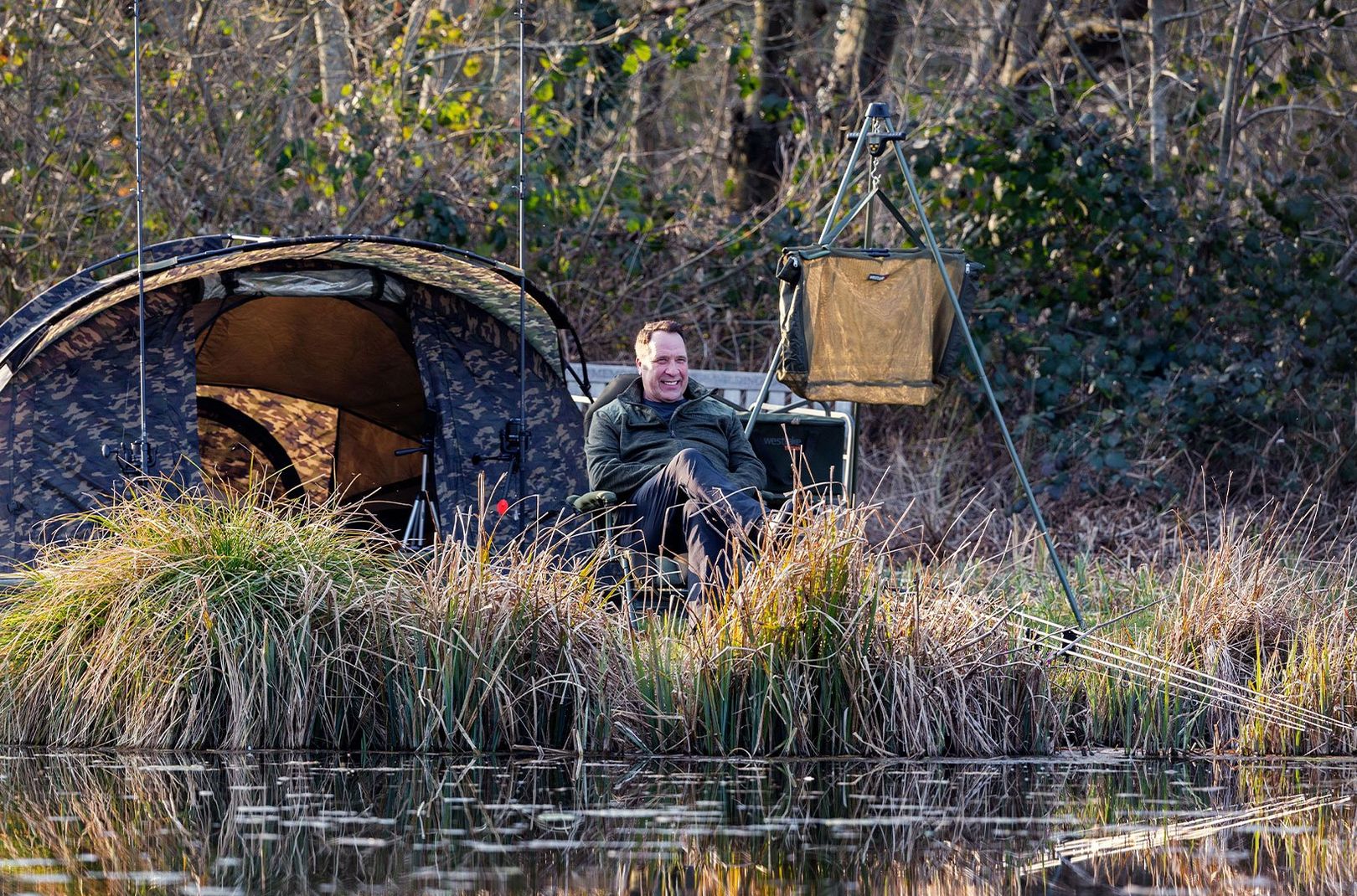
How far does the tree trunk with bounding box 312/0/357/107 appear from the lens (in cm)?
1227

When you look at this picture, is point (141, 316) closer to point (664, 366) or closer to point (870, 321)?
point (664, 366)

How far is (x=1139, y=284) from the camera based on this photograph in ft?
35.0

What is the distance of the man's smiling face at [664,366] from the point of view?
7246mm

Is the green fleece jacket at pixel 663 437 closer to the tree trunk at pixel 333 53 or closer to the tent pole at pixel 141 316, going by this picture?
the tent pole at pixel 141 316

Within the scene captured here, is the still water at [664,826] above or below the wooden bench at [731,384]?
below

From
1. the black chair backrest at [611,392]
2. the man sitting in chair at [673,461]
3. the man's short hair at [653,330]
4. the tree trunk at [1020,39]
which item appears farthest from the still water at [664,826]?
the tree trunk at [1020,39]

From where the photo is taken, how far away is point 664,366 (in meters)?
7.24

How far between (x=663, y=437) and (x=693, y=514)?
→ 2.79 ft

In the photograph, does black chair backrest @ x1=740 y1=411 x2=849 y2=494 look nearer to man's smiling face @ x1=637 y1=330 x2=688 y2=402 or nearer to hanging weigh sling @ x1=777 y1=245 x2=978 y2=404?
man's smiling face @ x1=637 y1=330 x2=688 y2=402

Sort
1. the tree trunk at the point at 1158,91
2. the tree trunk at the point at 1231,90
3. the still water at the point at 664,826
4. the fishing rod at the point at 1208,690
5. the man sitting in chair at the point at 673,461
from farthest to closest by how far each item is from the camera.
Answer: the tree trunk at the point at 1158,91, the tree trunk at the point at 1231,90, the man sitting in chair at the point at 673,461, the fishing rod at the point at 1208,690, the still water at the point at 664,826

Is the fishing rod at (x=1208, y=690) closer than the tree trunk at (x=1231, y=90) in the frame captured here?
Yes

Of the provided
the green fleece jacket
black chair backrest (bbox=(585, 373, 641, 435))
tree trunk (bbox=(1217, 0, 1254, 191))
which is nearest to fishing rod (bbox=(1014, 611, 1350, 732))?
the green fleece jacket

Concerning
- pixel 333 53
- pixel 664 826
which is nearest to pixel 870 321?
pixel 664 826

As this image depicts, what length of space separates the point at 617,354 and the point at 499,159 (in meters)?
1.41
